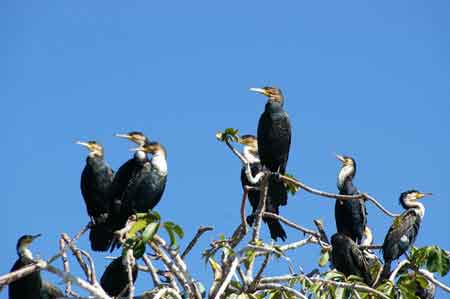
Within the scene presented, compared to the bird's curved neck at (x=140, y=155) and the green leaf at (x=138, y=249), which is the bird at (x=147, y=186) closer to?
the bird's curved neck at (x=140, y=155)

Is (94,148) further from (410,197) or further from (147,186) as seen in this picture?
(410,197)

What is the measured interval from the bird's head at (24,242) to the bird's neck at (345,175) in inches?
145

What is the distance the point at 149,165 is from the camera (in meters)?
7.85

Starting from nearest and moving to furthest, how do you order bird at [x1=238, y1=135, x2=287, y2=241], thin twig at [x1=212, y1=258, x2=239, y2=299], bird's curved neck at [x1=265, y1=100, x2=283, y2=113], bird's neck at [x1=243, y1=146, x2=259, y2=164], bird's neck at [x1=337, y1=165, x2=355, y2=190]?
1. thin twig at [x1=212, y1=258, x2=239, y2=299]
2. bird at [x1=238, y1=135, x2=287, y2=241]
3. bird's curved neck at [x1=265, y1=100, x2=283, y2=113]
4. bird's neck at [x1=337, y1=165, x2=355, y2=190]
5. bird's neck at [x1=243, y1=146, x2=259, y2=164]

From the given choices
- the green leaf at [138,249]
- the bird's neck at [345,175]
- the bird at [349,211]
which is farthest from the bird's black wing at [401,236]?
the green leaf at [138,249]

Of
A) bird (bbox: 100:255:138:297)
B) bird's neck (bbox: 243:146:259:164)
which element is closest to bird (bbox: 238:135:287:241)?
bird's neck (bbox: 243:146:259:164)

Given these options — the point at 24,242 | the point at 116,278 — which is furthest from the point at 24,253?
the point at 116,278

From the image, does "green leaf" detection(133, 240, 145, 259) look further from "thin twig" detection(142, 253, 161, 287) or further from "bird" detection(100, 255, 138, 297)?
"bird" detection(100, 255, 138, 297)

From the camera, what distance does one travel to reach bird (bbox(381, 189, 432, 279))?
777 centimetres

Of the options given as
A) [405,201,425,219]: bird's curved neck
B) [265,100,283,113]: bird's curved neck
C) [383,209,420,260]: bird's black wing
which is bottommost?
[383,209,420,260]: bird's black wing

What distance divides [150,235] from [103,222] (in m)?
2.72

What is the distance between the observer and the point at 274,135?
8812 mm

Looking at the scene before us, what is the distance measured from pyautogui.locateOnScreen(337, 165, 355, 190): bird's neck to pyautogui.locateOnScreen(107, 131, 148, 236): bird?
2.38 meters

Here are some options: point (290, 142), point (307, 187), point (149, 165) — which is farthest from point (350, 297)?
point (290, 142)
